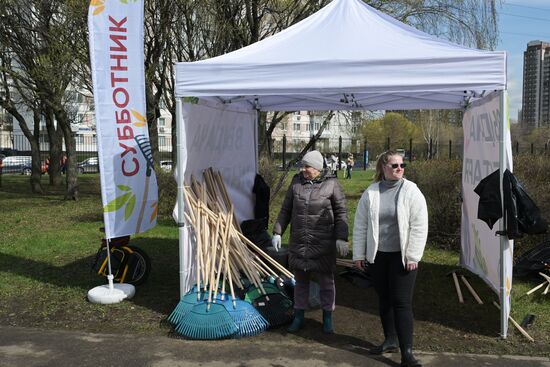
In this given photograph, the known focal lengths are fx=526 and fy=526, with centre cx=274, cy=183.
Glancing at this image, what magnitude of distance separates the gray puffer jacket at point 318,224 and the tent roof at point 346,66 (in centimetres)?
96

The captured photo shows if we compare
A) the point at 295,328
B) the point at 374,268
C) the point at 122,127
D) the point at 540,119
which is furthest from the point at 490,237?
the point at 540,119

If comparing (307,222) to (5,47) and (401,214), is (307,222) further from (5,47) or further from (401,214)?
(5,47)

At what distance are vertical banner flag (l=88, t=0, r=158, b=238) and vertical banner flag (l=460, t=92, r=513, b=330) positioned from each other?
386 cm

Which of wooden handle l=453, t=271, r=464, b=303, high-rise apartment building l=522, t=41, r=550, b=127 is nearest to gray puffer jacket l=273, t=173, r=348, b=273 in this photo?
wooden handle l=453, t=271, r=464, b=303

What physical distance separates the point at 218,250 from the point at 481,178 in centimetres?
305

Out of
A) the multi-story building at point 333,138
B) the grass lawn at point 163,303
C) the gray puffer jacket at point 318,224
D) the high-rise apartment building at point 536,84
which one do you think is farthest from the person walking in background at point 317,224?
the high-rise apartment building at point 536,84

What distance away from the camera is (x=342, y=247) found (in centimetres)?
466

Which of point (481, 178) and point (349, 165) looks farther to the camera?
point (349, 165)

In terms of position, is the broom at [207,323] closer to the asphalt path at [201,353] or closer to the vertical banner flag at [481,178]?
the asphalt path at [201,353]

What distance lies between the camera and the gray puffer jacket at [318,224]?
4.86m

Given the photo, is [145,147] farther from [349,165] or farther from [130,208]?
[349,165]

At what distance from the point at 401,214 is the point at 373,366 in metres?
1.28

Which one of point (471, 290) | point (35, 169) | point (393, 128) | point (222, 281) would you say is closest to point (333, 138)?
point (35, 169)

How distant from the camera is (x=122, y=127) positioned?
601cm
